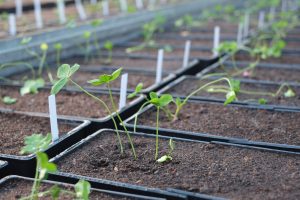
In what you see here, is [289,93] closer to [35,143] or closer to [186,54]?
[186,54]

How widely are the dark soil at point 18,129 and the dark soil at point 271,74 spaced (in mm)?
1264

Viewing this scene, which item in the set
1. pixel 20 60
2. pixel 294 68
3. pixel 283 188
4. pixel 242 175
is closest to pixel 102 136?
pixel 242 175

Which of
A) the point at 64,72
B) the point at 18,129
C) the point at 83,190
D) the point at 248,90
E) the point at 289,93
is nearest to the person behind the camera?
the point at 83,190

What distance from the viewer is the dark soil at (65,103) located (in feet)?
6.79

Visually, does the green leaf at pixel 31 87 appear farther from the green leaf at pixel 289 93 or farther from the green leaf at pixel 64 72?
the green leaf at pixel 289 93

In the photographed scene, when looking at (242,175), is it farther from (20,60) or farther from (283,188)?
(20,60)

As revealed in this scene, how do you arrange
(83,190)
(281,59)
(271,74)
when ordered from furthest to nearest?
1. (281,59)
2. (271,74)
3. (83,190)

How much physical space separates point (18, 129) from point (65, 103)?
40 cm

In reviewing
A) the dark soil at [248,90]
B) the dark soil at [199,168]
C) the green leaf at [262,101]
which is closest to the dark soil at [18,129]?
the dark soil at [199,168]

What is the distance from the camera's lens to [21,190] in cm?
132

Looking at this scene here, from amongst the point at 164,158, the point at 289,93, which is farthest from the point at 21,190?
the point at 289,93

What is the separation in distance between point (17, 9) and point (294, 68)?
2.71 m

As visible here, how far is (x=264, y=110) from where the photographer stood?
6.81 feet

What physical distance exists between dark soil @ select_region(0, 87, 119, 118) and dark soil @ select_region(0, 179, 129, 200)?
27.2 inches
